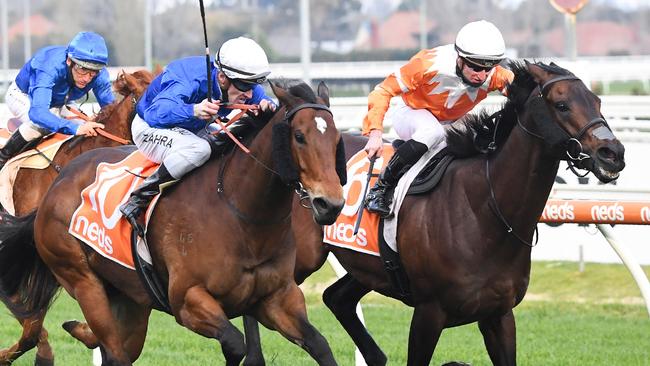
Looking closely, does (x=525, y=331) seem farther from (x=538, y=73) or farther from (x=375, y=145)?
(x=538, y=73)

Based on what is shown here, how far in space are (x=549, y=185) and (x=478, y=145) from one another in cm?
50

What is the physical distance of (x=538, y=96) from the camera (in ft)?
19.4

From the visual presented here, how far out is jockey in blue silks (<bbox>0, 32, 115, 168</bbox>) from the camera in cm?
806

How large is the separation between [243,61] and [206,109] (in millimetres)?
270

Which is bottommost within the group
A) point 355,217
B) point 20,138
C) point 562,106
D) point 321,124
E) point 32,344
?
point 32,344

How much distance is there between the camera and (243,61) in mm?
5766

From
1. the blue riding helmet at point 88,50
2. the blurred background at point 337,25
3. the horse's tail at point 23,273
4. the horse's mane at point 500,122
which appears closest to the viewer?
the horse's mane at point 500,122

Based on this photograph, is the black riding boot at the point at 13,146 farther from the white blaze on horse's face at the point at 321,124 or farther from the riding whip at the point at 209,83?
the white blaze on horse's face at the point at 321,124

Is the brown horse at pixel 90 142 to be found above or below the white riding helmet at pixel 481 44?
below

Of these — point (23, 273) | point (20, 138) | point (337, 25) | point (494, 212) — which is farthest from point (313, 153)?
point (337, 25)

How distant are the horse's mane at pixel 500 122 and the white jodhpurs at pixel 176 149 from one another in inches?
52.2

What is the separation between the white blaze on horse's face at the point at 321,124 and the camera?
5.19m

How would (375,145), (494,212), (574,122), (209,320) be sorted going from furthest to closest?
(375,145) < (494,212) < (574,122) < (209,320)

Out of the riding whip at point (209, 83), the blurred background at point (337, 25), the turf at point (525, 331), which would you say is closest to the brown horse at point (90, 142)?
the turf at point (525, 331)
